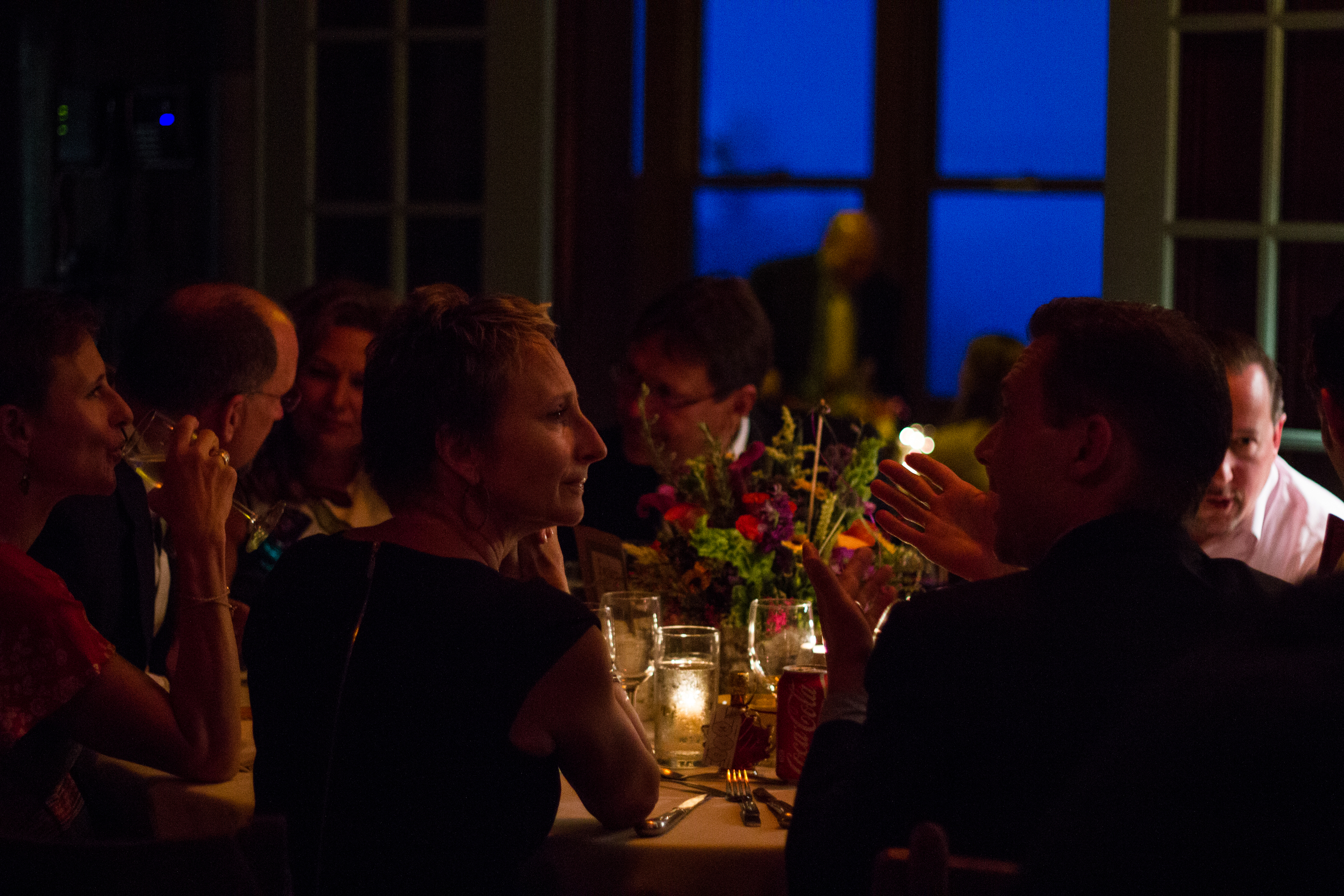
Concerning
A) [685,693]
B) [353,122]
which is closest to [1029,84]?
[353,122]

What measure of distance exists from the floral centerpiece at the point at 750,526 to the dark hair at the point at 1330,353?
619 millimetres

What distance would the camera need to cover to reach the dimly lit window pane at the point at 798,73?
6.36m

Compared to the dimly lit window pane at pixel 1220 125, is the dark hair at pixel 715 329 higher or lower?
lower

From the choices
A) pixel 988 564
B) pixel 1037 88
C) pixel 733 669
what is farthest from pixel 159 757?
pixel 1037 88

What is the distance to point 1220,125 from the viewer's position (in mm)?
3535

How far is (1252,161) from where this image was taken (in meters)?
3.51

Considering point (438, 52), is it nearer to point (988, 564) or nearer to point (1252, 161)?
point (1252, 161)

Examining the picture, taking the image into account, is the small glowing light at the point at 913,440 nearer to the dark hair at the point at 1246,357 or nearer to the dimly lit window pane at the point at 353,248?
the dark hair at the point at 1246,357

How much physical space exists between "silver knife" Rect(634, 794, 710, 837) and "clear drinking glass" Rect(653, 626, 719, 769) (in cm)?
17

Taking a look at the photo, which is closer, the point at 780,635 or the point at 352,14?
the point at 780,635

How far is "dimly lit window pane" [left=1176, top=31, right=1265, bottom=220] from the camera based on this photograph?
349 cm

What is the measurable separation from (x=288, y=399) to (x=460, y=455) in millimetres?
1052

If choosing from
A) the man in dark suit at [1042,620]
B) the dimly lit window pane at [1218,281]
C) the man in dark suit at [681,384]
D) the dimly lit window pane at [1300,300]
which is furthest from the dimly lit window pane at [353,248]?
the man in dark suit at [1042,620]

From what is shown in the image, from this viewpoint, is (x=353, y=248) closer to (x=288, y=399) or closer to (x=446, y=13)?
(x=446, y=13)
